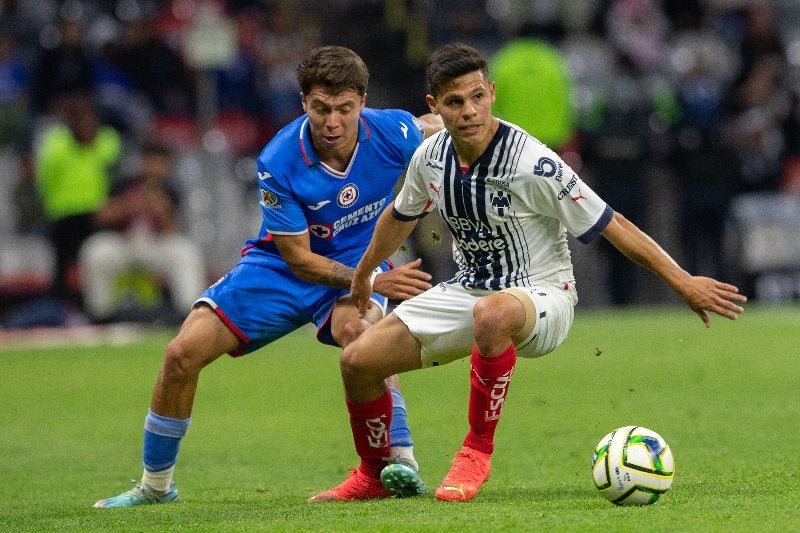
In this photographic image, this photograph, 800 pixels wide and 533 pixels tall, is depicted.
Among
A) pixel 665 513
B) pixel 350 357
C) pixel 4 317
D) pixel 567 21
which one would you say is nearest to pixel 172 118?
pixel 4 317

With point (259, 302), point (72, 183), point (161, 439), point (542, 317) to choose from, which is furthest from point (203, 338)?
point (72, 183)

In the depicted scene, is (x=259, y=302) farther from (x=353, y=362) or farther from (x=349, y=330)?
(x=353, y=362)

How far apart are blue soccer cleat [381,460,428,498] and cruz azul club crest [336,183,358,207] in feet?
4.34

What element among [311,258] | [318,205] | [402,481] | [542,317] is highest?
[318,205]

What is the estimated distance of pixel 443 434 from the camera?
916 centimetres

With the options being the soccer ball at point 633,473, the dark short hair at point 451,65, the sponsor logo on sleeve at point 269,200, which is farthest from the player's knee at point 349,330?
the soccer ball at point 633,473

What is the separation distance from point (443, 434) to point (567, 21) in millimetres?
10729

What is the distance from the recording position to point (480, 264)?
675 cm

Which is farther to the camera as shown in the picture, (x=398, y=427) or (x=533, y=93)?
(x=533, y=93)

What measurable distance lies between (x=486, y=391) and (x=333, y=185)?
1378 mm

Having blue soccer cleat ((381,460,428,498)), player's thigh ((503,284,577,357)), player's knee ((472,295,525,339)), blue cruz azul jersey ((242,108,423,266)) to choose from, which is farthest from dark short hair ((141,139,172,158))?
player's knee ((472,295,525,339))

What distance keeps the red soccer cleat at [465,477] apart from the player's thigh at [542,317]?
52 centimetres

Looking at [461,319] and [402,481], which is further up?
[461,319]

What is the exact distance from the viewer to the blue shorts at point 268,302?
7.22 m
